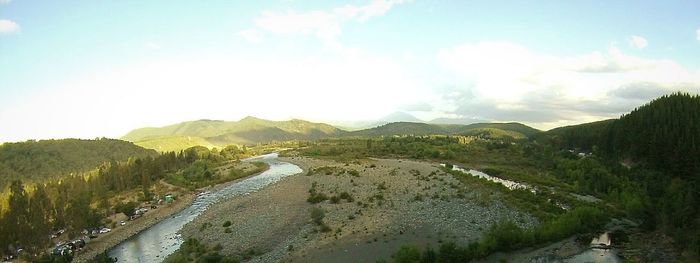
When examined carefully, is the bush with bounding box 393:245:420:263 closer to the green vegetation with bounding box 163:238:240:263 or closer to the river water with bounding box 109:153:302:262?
the green vegetation with bounding box 163:238:240:263

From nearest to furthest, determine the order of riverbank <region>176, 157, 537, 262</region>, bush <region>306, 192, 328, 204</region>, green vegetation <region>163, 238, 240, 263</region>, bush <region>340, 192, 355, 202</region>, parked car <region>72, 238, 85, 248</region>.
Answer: green vegetation <region>163, 238, 240, 263</region> < riverbank <region>176, 157, 537, 262</region> < parked car <region>72, 238, 85, 248</region> < bush <region>340, 192, 355, 202</region> < bush <region>306, 192, 328, 204</region>

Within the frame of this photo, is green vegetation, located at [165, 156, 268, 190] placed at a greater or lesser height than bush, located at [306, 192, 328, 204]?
lesser

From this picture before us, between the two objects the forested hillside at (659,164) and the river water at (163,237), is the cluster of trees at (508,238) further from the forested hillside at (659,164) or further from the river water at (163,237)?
the river water at (163,237)

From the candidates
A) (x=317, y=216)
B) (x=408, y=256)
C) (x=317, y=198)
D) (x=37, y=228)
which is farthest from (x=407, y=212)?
(x=37, y=228)

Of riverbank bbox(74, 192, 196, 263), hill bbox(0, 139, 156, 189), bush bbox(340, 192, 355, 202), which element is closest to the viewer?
riverbank bbox(74, 192, 196, 263)

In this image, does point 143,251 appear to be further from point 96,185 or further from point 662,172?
point 662,172

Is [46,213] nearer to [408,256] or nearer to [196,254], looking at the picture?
[196,254]

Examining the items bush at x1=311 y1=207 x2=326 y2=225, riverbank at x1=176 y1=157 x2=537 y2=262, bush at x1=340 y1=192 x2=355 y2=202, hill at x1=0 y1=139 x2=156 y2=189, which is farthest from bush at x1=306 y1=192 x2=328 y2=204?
hill at x1=0 y1=139 x2=156 y2=189
